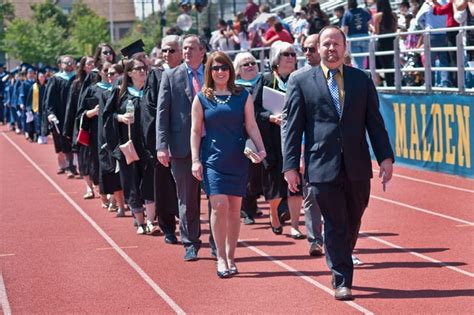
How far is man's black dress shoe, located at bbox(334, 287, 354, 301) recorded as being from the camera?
29.7 feet

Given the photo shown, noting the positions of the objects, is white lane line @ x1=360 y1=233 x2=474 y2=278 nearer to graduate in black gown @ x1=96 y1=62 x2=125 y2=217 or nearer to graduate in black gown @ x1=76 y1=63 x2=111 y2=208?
graduate in black gown @ x1=96 y1=62 x2=125 y2=217

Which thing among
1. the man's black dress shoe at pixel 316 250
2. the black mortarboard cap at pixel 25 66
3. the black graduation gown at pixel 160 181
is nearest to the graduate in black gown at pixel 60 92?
the black graduation gown at pixel 160 181

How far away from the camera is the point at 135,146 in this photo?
1343cm

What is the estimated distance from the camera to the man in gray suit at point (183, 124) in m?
11.5

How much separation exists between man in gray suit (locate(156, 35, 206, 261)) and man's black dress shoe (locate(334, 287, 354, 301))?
2600 millimetres

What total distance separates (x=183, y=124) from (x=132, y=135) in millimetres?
2071

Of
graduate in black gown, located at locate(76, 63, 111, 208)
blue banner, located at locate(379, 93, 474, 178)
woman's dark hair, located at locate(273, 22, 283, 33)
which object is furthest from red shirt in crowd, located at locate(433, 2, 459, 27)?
woman's dark hair, located at locate(273, 22, 283, 33)

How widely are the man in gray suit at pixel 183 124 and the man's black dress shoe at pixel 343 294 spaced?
8.53ft

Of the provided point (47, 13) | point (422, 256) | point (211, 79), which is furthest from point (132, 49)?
point (47, 13)

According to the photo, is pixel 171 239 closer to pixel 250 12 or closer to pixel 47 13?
pixel 250 12

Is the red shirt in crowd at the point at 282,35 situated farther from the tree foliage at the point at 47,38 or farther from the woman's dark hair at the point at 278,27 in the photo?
the tree foliage at the point at 47,38

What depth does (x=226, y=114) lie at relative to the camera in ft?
34.1

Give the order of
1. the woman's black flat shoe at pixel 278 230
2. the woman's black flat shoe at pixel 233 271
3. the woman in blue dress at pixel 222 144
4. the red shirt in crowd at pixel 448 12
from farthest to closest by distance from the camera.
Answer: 1. the red shirt in crowd at pixel 448 12
2. the woman's black flat shoe at pixel 278 230
3. the woman's black flat shoe at pixel 233 271
4. the woman in blue dress at pixel 222 144

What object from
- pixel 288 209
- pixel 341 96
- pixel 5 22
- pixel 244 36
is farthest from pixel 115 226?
pixel 5 22
